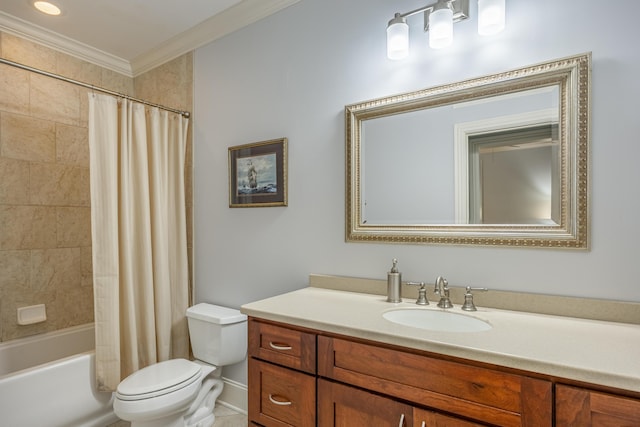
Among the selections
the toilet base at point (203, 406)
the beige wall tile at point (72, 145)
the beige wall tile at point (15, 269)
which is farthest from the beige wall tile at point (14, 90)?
the toilet base at point (203, 406)

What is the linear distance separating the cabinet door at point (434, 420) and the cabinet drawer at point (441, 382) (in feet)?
0.06

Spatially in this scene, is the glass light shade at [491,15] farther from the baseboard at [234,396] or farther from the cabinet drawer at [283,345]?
the baseboard at [234,396]

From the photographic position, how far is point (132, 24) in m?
2.29

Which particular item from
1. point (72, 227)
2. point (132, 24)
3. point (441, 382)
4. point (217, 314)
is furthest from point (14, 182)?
point (441, 382)

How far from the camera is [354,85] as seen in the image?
1720mm

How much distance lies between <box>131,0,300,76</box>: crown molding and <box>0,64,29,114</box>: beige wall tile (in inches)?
31.4

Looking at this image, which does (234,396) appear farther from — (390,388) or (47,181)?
(47,181)

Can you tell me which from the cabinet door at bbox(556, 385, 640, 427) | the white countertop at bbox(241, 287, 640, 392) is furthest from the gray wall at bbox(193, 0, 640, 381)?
the cabinet door at bbox(556, 385, 640, 427)

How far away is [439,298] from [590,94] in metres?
0.95

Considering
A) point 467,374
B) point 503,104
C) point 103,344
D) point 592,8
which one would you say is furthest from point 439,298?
point 103,344

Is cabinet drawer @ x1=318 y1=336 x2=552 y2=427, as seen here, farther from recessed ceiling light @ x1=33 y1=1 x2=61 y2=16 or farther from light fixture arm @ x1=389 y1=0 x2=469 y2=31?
recessed ceiling light @ x1=33 y1=1 x2=61 y2=16

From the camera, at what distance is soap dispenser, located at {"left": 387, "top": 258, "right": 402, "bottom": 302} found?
1.47 meters

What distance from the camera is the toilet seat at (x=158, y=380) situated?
5.23 feet

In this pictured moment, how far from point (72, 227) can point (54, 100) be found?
0.94m
